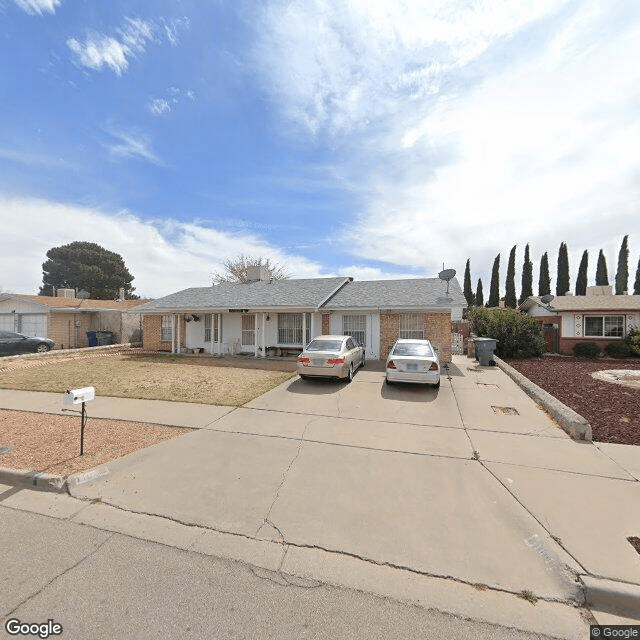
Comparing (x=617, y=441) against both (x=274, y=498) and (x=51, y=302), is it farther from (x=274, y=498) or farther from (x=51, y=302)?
(x=51, y=302)

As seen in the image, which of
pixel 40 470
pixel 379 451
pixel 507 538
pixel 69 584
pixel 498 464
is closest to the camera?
pixel 69 584

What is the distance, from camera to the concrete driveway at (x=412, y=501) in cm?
278

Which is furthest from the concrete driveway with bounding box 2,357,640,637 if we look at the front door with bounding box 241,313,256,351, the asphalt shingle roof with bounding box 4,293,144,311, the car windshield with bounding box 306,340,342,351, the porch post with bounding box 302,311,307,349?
the asphalt shingle roof with bounding box 4,293,144,311

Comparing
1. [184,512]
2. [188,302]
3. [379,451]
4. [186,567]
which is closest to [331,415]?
[379,451]

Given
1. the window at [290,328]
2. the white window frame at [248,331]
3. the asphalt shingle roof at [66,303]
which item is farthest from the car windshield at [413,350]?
the asphalt shingle roof at [66,303]

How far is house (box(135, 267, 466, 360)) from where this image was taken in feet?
48.3

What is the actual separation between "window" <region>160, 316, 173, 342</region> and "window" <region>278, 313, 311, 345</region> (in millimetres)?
7370

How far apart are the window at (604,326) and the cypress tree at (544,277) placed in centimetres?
2529

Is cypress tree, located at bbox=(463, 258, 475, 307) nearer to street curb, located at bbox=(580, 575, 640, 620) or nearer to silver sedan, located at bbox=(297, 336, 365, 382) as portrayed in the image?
silver sedan, located at bbox=(297, 336, 365, 382)

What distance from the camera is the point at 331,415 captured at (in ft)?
23.8

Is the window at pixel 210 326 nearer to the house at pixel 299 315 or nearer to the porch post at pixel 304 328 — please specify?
the house at pixel 299 315

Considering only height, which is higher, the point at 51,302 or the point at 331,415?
the point at 51,302

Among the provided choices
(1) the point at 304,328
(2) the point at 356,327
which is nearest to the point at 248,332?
(1) the point at 304,328

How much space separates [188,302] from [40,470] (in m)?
14.7
